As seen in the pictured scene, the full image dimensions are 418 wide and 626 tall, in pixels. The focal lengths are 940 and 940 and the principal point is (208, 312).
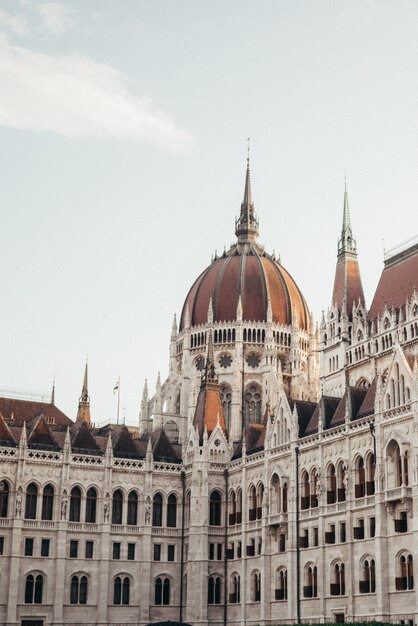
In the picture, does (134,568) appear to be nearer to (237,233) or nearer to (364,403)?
(364,403)

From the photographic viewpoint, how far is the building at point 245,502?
54.6m

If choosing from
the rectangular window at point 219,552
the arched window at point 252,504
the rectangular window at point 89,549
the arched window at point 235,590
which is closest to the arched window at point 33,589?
the rectangular window at point 89,549

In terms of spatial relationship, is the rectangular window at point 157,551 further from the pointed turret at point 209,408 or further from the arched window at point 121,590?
the pointed turret at point 209,408

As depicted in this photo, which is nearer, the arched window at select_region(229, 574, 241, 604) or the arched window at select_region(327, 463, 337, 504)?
the arched window at select_region(327, 463, 337, 504)

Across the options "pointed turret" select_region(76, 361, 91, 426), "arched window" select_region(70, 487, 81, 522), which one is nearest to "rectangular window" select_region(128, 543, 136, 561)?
"arched window" select_region(70, 487, 81, 522)

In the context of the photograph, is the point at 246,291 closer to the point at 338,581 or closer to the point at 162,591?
the point at 162,591

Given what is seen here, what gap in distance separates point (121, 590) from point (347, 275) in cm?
3089

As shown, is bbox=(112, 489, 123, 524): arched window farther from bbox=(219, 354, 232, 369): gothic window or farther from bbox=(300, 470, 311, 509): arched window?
bbox=(219, 354, 232, 369): gothic window

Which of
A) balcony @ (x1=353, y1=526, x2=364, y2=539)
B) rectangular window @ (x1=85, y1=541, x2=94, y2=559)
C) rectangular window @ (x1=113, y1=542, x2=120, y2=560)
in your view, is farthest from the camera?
rectangular window @ (x1=113, y1=542, x2=120, y2=560)

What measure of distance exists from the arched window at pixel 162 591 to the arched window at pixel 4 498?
1284 cm

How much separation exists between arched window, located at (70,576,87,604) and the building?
9 cm

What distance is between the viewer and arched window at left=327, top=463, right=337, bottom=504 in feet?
195

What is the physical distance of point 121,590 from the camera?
6975 centimetres

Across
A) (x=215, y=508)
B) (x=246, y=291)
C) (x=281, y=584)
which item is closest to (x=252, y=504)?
(x=215, y=508)
